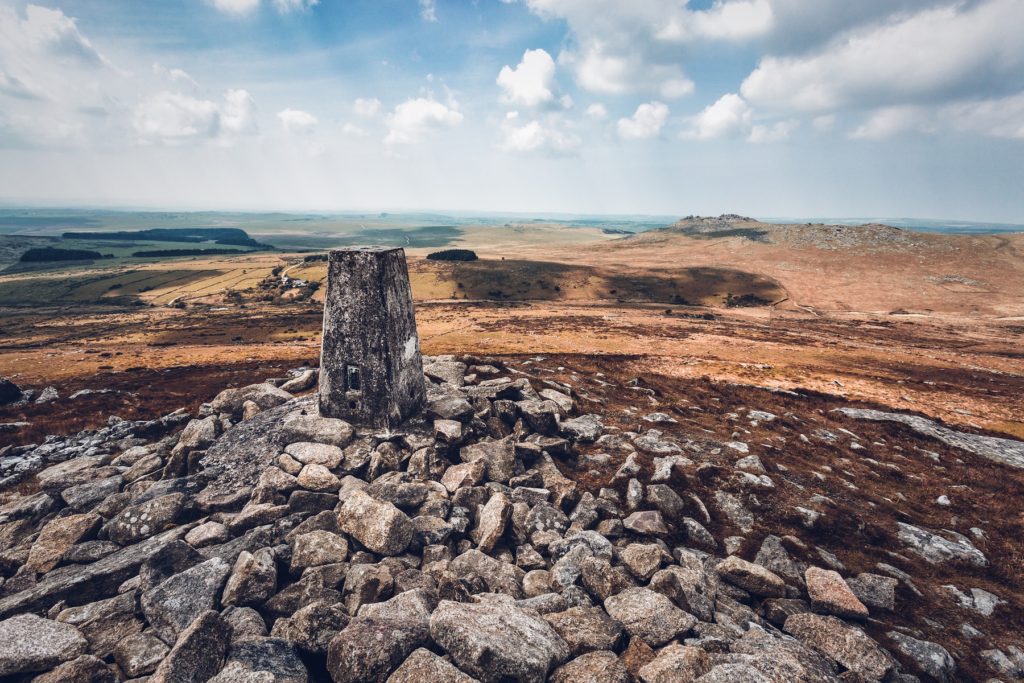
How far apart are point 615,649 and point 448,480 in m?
6.46

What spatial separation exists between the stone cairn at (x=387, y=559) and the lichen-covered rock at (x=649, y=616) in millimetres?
40

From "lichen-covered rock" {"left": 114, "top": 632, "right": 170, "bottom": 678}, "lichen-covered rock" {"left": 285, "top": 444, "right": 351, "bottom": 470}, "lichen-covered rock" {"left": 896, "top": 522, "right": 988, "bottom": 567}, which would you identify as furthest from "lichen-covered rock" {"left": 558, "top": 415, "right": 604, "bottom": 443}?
"lichen-covered rock" {"left": 114, "top": 632, "right": 170, "bottom": 678}

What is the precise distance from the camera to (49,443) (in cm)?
1689

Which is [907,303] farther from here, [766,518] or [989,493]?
[766,518]

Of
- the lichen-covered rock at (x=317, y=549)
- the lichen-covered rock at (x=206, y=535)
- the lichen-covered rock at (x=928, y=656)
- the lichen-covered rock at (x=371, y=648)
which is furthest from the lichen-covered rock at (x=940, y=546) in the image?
the lichen-covered rock at (x=206, y=535)

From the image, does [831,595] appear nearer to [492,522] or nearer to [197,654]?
[492,522]

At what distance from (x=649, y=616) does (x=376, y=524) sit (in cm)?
617

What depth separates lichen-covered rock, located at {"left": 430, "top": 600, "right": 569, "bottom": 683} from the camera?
22.3 feet

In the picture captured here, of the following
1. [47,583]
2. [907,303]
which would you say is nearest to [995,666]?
[47,583]

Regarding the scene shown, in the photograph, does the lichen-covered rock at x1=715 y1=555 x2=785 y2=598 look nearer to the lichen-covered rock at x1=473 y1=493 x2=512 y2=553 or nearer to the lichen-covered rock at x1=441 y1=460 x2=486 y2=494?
the lichen-covered rock at x1=473 y1=493 x2=512 y2=553

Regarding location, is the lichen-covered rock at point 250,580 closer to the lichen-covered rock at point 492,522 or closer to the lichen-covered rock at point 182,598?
the lichen-covered rock at point 182,598

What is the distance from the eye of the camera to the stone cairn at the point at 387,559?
281 inches

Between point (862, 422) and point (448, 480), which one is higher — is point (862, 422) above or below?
below

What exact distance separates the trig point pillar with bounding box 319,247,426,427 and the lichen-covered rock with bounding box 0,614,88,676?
795cm
